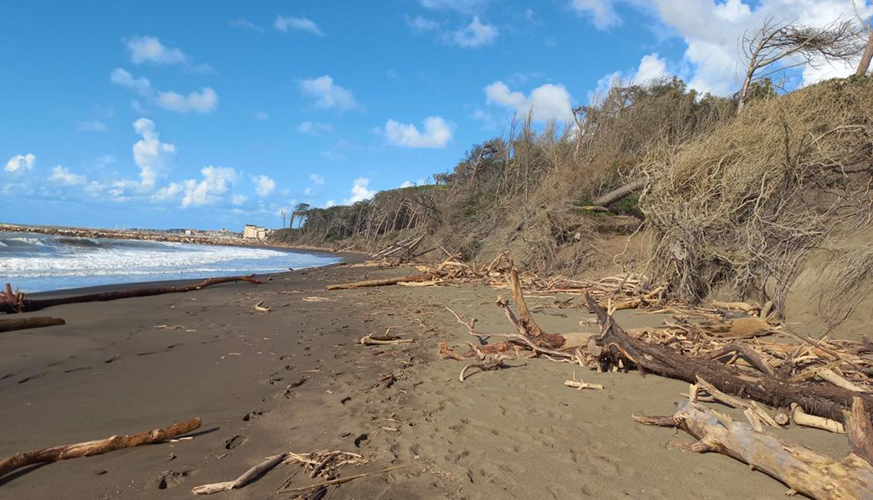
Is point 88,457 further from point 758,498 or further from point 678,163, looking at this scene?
point 678,163

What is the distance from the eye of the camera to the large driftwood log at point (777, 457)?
2213 mm

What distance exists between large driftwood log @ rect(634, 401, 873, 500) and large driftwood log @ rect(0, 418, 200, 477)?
347 cm

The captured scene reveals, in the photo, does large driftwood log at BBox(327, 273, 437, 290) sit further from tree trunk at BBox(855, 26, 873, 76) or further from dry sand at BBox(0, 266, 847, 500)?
tree trunk at BBox(855, 26, 873, 76)

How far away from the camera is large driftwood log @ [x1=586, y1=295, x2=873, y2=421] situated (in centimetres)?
333

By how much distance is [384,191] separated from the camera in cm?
4922

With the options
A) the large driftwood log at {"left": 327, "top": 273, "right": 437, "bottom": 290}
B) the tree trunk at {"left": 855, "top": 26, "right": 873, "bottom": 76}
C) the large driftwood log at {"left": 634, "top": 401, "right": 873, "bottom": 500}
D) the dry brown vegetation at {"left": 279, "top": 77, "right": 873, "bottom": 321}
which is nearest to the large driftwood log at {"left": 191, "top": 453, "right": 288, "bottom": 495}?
the large driftwood log at {"left": 634, "top": 401, "right": 873, "bottom": 500}

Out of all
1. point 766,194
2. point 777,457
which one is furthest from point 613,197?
point 777,457

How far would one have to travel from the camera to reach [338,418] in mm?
3836

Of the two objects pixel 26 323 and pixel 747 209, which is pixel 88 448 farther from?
pixel 747 209

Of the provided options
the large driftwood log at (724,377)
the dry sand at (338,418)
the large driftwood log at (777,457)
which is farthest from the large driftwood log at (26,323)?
the large driftwood log at (777,457)

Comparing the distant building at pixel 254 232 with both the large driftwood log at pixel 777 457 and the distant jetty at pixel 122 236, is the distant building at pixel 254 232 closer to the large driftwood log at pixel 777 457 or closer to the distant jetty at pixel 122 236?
the distant jetty at pixel 122 236

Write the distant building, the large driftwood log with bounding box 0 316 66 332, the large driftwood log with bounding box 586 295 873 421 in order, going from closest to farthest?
the large driftwood log with bounding box 586 295 873 421
the large driftwood log with bounding box 0 316 66 332
the distant building

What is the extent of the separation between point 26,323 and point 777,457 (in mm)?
9221

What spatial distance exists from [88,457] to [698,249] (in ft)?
31.1
